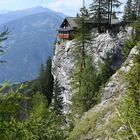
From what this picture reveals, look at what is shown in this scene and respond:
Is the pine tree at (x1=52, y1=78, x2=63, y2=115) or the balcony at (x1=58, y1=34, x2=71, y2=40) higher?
the balcony at (x1=58, y1=34, x2=71, y2=40)

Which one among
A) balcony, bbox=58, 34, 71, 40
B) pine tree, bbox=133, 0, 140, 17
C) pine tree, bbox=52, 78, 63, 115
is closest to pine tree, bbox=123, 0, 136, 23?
pine tree, bbox=133, 0, 140, 17

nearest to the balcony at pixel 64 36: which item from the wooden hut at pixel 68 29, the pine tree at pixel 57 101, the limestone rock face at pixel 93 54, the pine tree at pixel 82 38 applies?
the wooden hut at pixel 68 29

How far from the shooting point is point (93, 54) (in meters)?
76.9

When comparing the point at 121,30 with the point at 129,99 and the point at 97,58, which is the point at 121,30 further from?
the point at 129,99

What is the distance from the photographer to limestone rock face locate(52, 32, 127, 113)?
2899 inches

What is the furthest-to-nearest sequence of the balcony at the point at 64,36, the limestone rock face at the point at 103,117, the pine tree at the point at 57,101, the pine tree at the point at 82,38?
the balcony at the point at 64,36, the pine tree at the point at 57,101, the pine tree at the point at 82,38, the limestone rock face at the point at 103,117

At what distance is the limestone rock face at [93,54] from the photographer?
73625 mm

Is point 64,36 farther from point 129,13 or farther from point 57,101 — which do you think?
point 57,101

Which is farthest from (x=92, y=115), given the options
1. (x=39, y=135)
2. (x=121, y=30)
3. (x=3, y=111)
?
(x=3, y=111)

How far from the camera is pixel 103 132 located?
40344mm

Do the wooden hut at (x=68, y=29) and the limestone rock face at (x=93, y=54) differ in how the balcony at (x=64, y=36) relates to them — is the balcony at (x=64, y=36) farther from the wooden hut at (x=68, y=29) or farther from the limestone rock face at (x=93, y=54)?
the limestone rock face at (x=93, y=54)

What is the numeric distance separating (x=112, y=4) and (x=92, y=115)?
38.4 metres

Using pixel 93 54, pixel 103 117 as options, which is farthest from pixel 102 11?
pixel 103 117

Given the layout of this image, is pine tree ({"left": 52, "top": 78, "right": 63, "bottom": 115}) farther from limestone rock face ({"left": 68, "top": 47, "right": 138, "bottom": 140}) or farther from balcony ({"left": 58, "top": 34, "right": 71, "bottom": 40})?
limestone rock face ({"left": 68, "top": 47, "right": 138, "bottom": 140})
